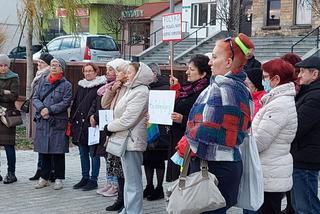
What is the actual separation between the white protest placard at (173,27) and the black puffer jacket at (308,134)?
127 inches

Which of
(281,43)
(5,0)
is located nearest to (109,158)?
(281,43)

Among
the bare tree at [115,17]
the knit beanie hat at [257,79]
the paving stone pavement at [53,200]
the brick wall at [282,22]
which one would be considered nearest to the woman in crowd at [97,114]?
the paving stone pavement at [53,200]

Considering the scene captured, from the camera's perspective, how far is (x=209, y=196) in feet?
13.5

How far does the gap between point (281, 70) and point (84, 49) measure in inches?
783

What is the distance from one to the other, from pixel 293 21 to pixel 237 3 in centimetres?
312

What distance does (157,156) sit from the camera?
7625 mm

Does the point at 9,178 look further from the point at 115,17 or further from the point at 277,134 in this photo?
the point at 115,17

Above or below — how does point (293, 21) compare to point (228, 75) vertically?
above

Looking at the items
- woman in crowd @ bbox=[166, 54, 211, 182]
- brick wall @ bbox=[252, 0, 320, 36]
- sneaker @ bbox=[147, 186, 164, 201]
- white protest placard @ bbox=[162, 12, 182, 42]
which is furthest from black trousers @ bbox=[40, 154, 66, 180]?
brick wall @ bbox=[252, 0, 320, 36]

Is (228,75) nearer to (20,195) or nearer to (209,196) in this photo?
(209,196)

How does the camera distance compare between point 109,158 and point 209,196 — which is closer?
point 209,196

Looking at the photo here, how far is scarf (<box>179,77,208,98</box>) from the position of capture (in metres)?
6.25

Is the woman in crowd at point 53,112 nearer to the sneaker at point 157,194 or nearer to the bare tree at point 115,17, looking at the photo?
the sneaker at point 157,194

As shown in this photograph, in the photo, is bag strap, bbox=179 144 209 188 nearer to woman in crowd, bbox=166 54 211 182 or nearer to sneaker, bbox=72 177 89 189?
woman in crowd, bbox=166 54 211 182
